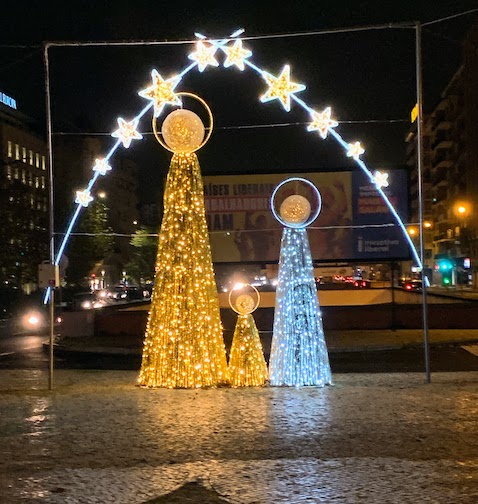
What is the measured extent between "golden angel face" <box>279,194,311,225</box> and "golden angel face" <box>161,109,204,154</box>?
6.26 feet

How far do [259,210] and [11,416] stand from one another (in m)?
24.7

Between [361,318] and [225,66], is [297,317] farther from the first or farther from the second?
[361,318]

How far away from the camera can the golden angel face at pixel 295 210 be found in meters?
14.5

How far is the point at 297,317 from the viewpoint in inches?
566

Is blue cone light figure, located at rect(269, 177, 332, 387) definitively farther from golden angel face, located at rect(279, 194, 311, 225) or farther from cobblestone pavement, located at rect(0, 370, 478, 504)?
cobblestone pavement, located at rect(0, 370, 478, 504)

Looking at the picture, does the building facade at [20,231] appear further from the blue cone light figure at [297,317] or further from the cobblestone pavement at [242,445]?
the cobblestone pavement at [242,445]

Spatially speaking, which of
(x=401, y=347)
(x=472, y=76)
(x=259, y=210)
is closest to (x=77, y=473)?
(x=401, y=347)

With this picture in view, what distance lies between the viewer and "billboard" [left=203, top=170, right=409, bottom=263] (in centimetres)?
3481

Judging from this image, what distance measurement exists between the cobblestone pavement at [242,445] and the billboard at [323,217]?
2068 centimetres

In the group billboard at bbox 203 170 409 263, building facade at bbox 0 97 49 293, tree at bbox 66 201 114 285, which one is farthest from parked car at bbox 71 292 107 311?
tree at bbox 66 201 114 285

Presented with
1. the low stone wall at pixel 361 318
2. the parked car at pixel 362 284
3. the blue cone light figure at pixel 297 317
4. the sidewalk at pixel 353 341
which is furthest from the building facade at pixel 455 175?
the blue cone light figure at pixel 297 317

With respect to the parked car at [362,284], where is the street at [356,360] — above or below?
below

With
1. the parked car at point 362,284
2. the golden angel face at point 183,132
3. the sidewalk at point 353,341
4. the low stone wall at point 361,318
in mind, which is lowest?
the sidewalk at point 353,341

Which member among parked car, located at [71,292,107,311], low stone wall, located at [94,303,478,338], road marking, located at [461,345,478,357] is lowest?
road marking, located at [461,345,478,357]
